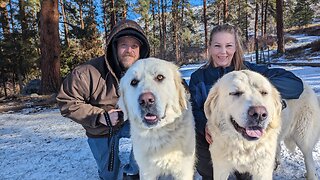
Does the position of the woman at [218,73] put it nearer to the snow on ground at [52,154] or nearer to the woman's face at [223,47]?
the woman's face at [223,47]

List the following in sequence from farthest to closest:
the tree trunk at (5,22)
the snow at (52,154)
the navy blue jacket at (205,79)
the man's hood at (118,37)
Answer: the tree trunk at (5,22)
the snow at (52,154)
the man's hood at (118,37)
the navy blue jacket at (205,79)

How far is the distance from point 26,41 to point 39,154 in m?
17.5

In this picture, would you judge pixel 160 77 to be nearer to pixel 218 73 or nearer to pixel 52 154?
pixel 218 73

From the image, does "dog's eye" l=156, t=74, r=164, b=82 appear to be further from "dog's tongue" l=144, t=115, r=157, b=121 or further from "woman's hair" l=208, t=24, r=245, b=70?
"woman's hair" l=208, t=24, r=245, b=70

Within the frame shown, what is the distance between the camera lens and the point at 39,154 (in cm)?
439

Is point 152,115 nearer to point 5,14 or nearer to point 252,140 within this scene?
point 252,140

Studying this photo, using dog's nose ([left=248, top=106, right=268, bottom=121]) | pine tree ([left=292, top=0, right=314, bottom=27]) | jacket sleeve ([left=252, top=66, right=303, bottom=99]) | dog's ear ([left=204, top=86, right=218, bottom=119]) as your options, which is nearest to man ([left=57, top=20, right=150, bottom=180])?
dog's ear ([left=204, top=86, right=218, bottom=119])

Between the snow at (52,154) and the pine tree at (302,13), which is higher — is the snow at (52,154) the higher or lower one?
the lower one

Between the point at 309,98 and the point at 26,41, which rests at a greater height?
the point at 26,41

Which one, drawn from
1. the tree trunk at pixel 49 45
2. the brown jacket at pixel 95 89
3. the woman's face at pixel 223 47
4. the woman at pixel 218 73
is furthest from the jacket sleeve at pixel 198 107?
the tree trunk at pixel 49 45

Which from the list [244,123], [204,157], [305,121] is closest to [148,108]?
[244,123]

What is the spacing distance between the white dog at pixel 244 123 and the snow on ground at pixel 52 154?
0.90 meters

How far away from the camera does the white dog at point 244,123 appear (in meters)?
2.19

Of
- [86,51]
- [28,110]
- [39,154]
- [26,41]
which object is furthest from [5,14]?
[39,154]
